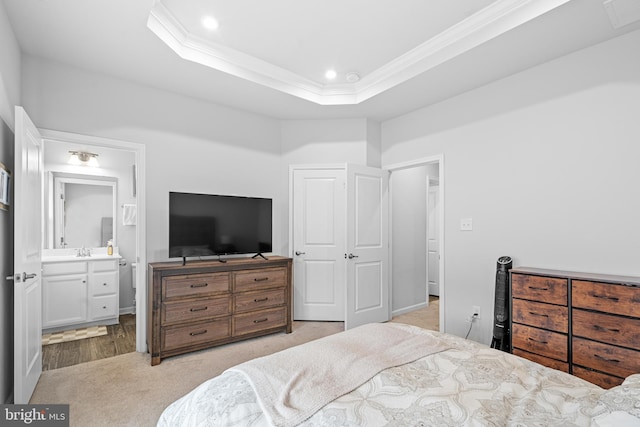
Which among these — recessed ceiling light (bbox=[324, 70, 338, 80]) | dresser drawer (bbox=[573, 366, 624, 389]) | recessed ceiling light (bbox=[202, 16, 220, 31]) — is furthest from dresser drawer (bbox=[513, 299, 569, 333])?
recessed ceiling light (bbox=[202, 16, 220, 31])

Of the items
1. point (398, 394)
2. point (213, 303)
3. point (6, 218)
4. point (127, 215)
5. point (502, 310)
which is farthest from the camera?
point (127, 215)

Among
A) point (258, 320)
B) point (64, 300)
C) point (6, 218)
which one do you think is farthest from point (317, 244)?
point (64, 300)

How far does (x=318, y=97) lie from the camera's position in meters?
3.80

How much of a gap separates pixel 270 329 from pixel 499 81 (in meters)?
3.48

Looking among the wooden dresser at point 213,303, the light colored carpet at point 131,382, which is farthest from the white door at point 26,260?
the wooden dresser at point 213,303

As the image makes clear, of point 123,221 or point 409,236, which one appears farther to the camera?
point 409,236

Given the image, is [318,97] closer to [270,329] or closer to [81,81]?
[81,81]

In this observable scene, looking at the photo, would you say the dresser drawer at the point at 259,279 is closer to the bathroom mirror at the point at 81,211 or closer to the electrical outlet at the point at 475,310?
the electrical outlet at the point at 475,310

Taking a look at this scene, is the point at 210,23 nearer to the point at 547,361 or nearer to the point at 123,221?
the point at 123,221

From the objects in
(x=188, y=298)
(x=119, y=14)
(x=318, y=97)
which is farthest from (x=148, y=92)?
(x=188, y=298)

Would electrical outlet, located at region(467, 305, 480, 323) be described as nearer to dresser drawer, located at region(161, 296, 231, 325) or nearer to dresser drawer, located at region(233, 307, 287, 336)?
dresser drawer, located at region(233, 307, 287, 336)

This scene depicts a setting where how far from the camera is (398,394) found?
1.25 m

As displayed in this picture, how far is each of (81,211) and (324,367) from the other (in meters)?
4.57

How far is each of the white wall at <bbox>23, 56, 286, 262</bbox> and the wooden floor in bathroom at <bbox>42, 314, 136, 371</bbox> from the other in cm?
101
